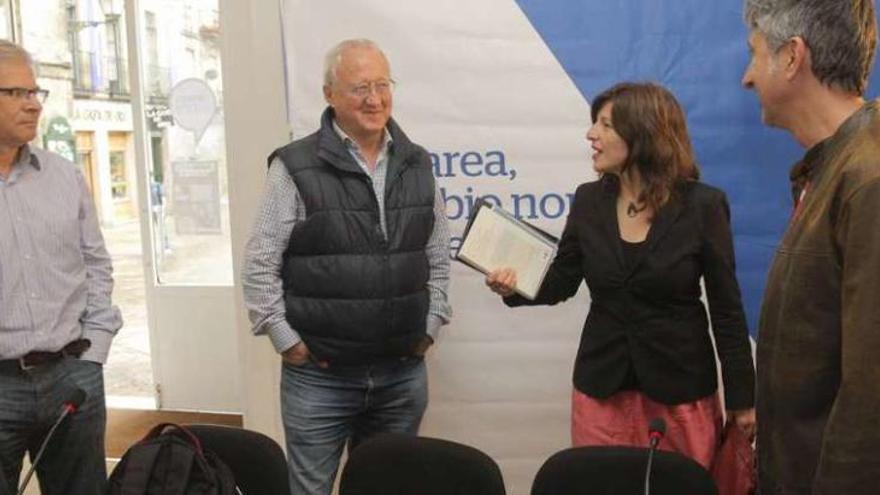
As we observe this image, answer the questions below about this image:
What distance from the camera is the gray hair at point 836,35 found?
1148 millimetres

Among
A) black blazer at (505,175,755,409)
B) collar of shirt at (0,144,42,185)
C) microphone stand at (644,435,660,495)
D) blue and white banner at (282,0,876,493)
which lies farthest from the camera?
blue and white banner at (282,0,876,493)

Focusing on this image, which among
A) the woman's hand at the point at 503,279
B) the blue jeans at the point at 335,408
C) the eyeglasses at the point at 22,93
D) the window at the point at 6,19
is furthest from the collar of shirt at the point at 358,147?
the window at the point at 6,19

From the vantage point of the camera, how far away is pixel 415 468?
5.41ft

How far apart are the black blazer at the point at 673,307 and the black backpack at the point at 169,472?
897 millimetres

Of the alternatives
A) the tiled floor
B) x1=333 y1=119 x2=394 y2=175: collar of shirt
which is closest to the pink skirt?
x1=333 y1=119 x2=394 y2=175: collar of shirt

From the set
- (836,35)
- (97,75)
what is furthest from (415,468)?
(97,75)

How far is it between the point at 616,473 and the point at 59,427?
1.36 m

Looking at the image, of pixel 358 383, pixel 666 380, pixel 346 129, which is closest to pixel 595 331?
pixel 666 380

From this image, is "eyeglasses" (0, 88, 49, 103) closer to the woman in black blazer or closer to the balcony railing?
the woman in black blazer

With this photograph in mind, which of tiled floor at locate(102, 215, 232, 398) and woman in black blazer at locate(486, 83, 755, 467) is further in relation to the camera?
tiled floor at locate(102, 215, 232, 398)

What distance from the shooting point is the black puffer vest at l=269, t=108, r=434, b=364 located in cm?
190

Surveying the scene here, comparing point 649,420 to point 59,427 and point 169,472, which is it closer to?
point 169,472

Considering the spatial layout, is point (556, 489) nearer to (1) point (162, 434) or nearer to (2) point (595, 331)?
(2) point (595, 331)

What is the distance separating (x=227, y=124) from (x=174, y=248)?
183 centimetres
